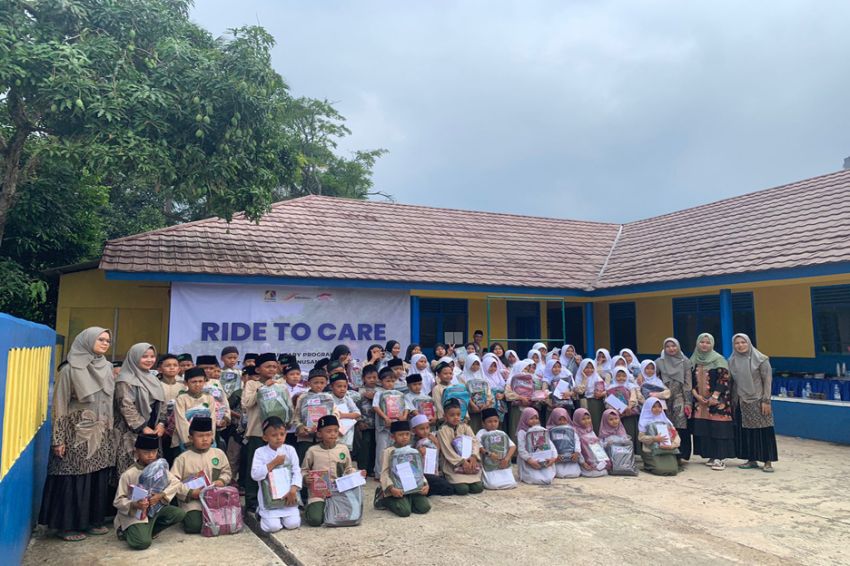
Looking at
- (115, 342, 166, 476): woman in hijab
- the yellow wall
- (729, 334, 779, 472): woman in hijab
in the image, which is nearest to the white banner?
the yellow wall

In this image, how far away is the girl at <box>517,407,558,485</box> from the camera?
22.3 ft

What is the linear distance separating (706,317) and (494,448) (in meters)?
8.63

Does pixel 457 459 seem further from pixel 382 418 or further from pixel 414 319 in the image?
pixel 414 319

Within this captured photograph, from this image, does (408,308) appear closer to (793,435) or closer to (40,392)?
(793,435)

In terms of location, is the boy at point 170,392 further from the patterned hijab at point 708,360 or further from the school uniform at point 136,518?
the patterned hijab at point 708,360

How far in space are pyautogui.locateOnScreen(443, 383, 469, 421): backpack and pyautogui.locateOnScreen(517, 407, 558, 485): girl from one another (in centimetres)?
71

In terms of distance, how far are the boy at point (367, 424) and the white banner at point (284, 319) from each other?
3893 millimetres

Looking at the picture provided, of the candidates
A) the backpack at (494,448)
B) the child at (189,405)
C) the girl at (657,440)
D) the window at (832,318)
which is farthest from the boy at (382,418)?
the window at (832,318)

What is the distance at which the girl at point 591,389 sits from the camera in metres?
8.54

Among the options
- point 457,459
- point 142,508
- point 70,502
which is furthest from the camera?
point 457,459

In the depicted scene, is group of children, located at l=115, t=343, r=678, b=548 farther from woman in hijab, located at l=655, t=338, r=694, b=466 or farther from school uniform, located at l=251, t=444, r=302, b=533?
woman in hijab, located at l=655, t=338, r=694, b=466

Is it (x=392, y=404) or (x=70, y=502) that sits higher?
(x=392, y=404)

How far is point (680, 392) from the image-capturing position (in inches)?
308

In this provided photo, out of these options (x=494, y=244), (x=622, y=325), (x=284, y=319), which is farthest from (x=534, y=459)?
(x=622, y=325)
